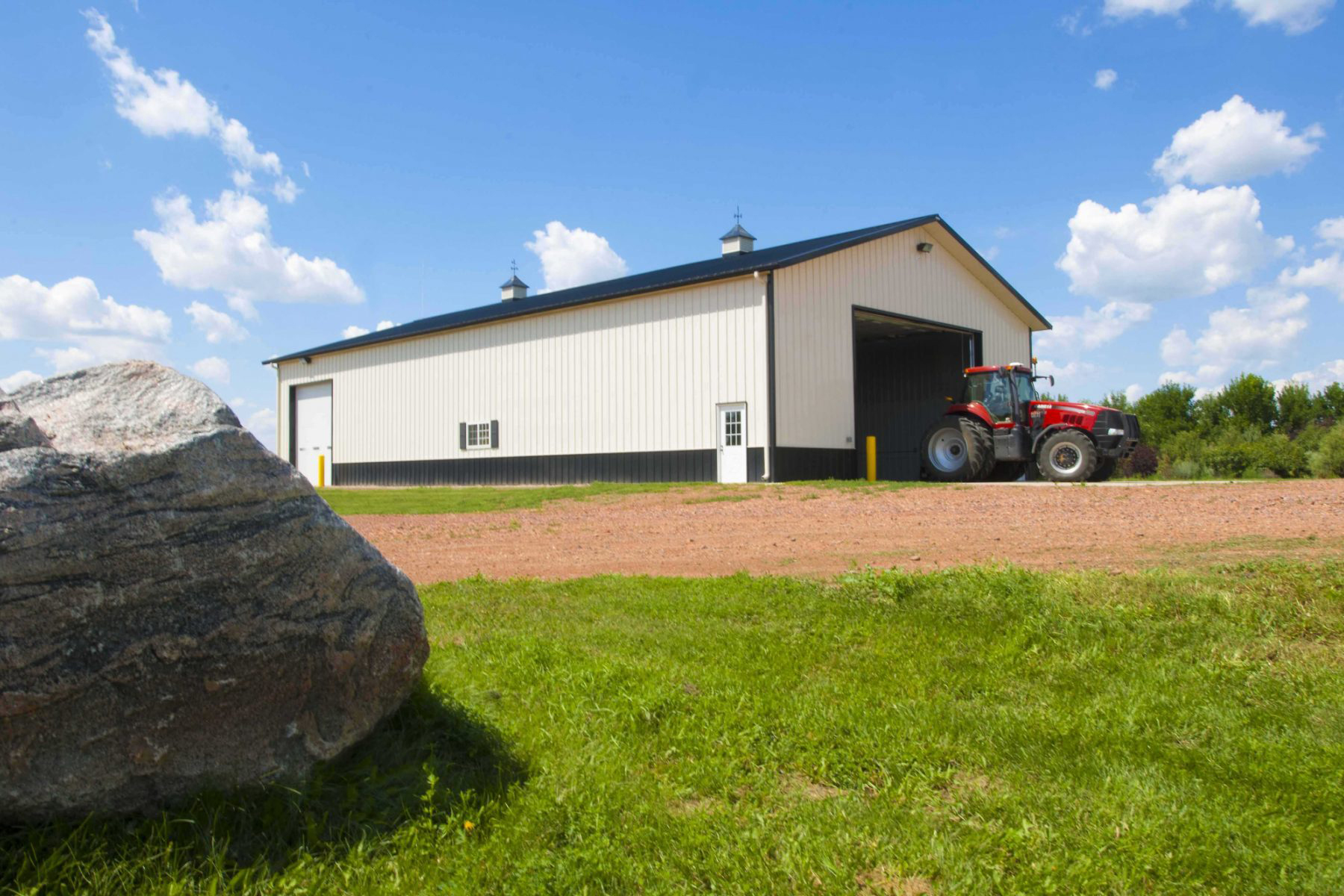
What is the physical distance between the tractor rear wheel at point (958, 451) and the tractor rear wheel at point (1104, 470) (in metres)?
1.99

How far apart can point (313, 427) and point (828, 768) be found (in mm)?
32036

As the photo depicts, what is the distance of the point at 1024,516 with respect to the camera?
39.3 feet

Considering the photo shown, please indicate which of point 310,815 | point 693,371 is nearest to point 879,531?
point 310,815

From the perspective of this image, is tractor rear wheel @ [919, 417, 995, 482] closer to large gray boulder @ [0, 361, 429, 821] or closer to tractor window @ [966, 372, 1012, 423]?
tractor window @ [966, 372, 1012, 423]

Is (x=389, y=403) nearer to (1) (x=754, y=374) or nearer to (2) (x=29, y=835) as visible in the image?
(1) (x=754, y=374)

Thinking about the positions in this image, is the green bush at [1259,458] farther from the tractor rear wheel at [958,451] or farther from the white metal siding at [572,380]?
the white metal siding at [572,380]

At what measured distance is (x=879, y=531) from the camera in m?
11.0

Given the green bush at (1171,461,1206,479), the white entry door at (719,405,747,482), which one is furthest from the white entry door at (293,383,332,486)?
the green bush at (1171,461,1206,479)

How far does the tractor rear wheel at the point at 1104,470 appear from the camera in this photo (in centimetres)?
1819

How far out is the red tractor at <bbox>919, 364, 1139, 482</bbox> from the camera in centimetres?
1825

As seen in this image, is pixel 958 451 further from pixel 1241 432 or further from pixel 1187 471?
pixel 1241 432

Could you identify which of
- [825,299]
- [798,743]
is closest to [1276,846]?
[798,743]

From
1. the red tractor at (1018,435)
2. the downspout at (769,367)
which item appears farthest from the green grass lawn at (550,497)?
the red tractor at (1018,435)

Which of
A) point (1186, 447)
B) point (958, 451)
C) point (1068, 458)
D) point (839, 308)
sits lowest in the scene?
point (1068, 458)
